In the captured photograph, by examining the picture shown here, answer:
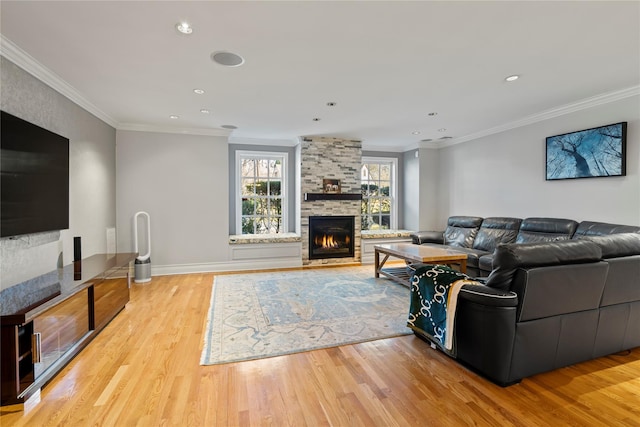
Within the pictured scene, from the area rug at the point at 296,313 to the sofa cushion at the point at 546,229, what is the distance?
1915 mm

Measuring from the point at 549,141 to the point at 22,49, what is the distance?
19.6ft

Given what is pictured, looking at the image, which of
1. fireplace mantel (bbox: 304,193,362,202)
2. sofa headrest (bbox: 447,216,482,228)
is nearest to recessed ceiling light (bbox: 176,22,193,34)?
fireplace mantel (bbox: 304,193,362,202)

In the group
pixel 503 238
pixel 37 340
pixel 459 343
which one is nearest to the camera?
pixel 37 340

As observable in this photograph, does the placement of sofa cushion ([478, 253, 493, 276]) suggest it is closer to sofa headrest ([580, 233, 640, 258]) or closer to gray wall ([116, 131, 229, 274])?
sofa headrest ([580, 233, 640, 258])

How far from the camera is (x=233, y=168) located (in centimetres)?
588

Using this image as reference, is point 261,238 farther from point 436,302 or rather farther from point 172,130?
point 436,302

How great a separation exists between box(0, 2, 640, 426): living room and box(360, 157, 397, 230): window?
0.19 meters

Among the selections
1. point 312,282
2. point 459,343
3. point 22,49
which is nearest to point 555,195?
point 459,343

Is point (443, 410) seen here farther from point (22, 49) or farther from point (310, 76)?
point (22, 49)

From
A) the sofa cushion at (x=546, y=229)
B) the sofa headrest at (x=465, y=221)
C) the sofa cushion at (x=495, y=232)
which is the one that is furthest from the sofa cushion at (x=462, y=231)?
the sofa cushion at (x=546, y=229)

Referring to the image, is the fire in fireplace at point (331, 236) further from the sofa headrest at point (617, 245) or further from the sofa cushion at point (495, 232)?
the sofa headrest at point (617, 245)

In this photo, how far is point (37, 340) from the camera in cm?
192

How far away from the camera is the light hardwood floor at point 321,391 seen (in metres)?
1.72

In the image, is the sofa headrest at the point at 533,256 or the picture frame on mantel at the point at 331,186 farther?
the picture frame on mantel at the point at 331,186
